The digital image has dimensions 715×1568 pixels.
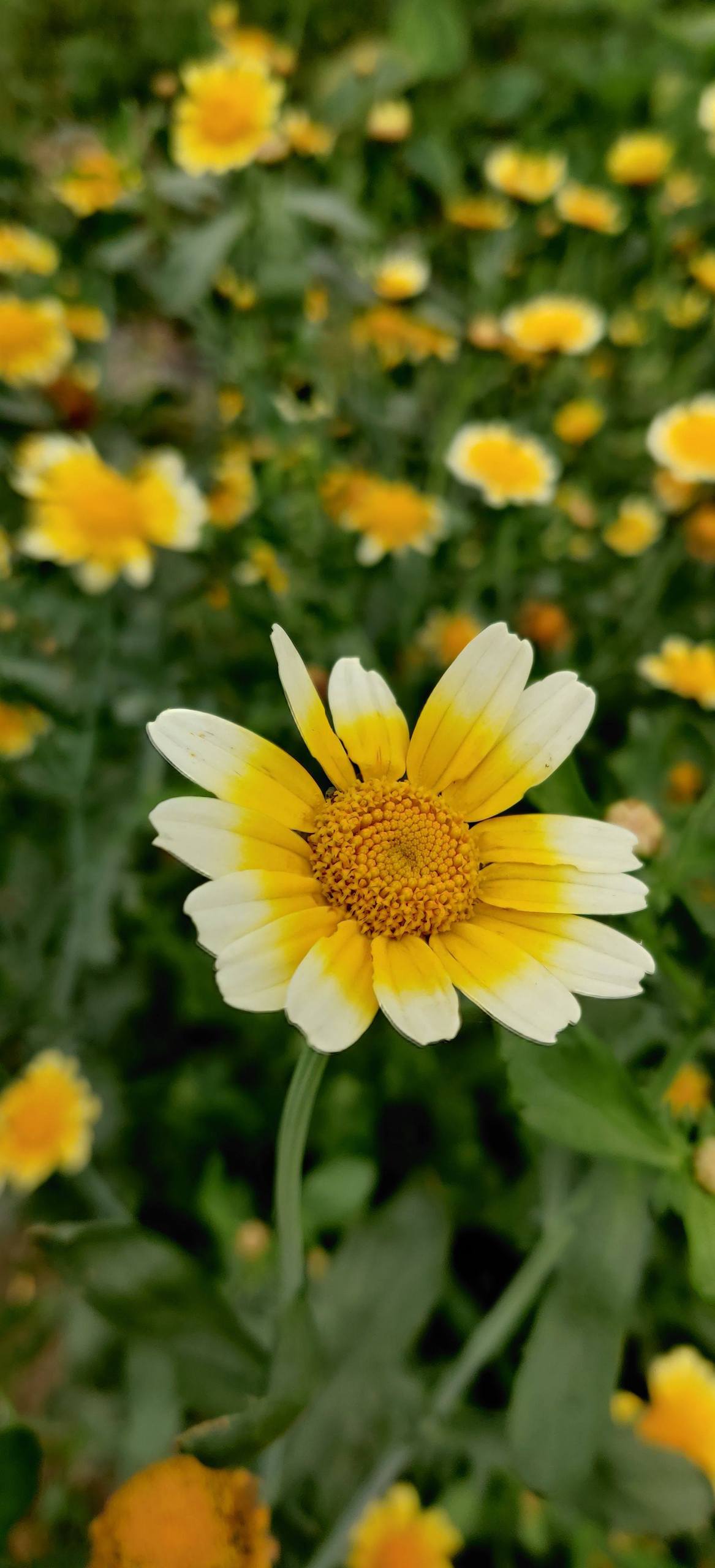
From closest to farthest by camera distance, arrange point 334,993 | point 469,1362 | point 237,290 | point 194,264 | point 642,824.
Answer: point 334,993 < point 642,824 < point 469,1362 < point 194,264 < point 237,290

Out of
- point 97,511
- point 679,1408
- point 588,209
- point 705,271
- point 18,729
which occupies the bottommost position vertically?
point 679,1408

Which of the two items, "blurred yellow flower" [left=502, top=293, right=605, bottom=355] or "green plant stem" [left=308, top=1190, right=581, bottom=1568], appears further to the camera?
"blurred yellow flower" [left=502, top=293, right=605, bottom=355]

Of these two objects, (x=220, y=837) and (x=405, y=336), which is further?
(x=405, y=336)

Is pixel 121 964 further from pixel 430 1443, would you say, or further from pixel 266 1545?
pixel 266 1545

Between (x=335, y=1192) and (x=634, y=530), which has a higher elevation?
(x=634, y=530)

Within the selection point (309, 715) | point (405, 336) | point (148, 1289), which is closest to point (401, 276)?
point (405, 336)

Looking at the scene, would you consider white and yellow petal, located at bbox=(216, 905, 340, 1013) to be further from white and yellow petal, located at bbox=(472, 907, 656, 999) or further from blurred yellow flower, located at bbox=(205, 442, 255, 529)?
blurred yellow flower, located at bbox=(205, 442, 255, 529)

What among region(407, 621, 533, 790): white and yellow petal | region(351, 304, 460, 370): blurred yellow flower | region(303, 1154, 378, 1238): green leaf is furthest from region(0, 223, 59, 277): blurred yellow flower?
region(303, 1154, 378, 1238): green leaf

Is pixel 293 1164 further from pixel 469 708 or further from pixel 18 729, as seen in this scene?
pixel 18 729
